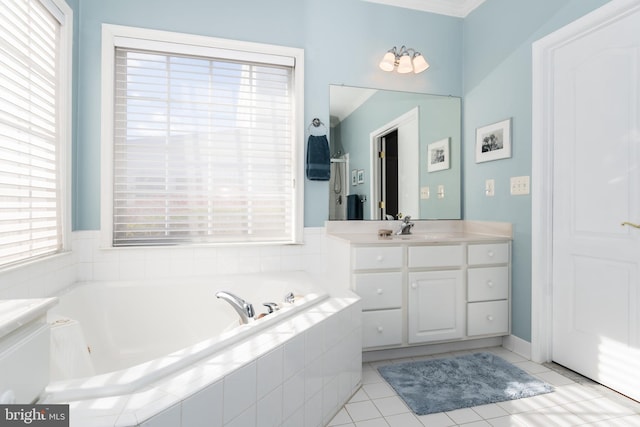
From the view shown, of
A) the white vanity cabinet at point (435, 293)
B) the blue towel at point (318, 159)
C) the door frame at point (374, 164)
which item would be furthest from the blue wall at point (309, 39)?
the white vanity cabinet at point (435, 293)

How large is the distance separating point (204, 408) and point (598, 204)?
2.18m

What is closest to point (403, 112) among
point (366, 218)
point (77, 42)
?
point (366, 218)

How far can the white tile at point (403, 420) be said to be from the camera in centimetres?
165

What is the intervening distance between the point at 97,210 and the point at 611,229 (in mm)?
3058

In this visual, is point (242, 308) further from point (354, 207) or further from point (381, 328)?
point (354, 207)


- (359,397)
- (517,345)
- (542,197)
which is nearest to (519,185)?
(542,197)

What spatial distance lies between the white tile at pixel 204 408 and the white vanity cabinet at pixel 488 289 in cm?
191

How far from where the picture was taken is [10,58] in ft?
5.33

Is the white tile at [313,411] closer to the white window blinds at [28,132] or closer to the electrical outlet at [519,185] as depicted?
the white window blinds at [28,132]

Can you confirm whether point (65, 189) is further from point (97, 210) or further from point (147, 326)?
point (147, 326)

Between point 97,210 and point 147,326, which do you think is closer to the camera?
point 147,326

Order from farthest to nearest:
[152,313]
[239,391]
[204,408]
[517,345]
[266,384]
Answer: [517,345]
[152,313]
[266,384]
[239,391]
[204,408]

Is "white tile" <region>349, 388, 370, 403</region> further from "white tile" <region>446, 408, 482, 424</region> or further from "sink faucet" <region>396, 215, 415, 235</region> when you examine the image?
"sink faucet" <region>396, 215, 415, 235</region>

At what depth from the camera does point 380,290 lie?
87.9 inches
